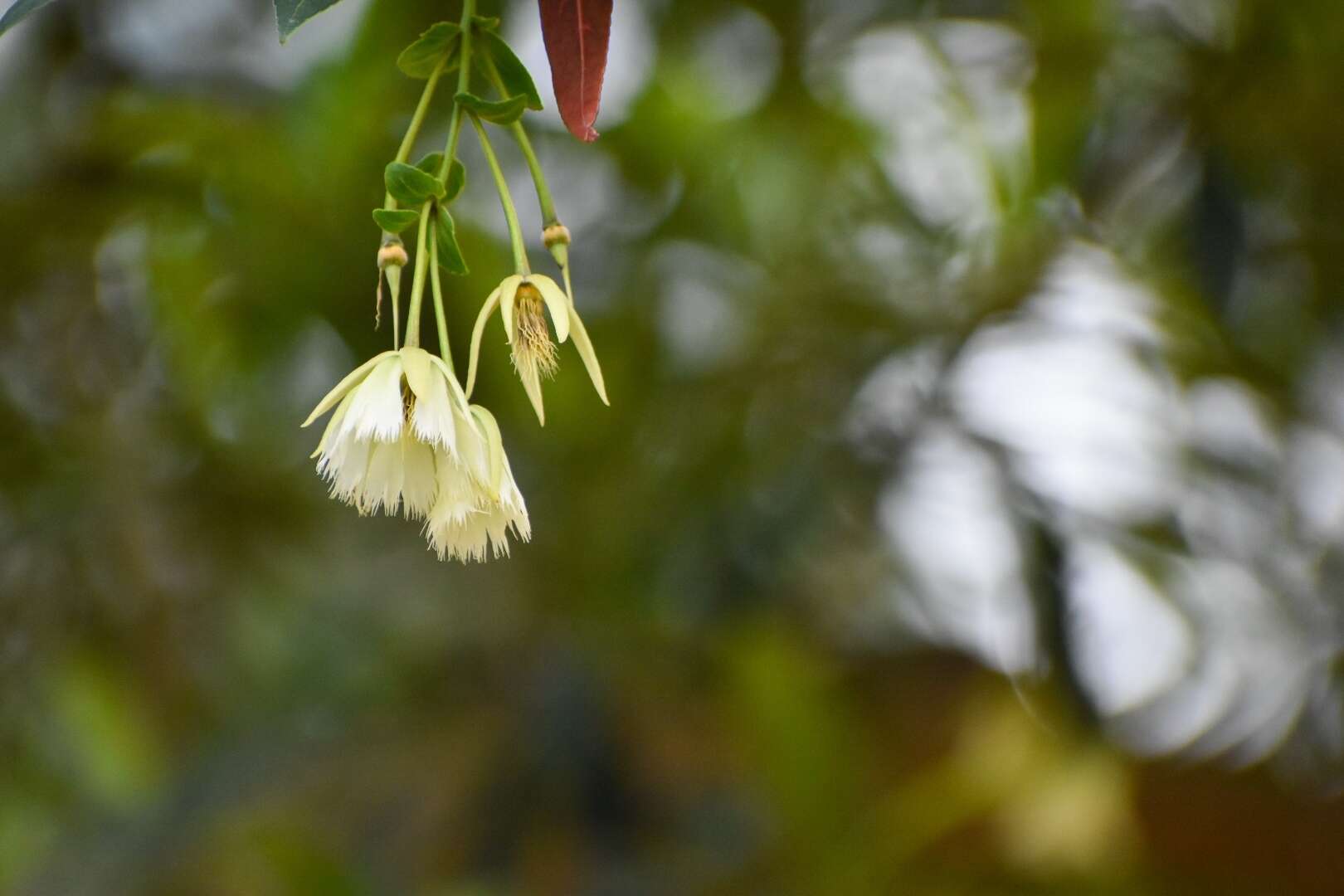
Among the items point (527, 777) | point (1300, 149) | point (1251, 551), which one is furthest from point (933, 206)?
point (527, 777)

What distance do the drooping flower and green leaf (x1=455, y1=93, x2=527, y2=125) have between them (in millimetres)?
73

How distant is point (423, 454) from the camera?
59cm

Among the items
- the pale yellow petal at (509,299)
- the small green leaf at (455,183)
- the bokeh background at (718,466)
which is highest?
the small green leaf at (455,183)

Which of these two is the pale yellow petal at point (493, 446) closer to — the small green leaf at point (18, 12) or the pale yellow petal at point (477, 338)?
the pale yellow petal at point (477, 338)

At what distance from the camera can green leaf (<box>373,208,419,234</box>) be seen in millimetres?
527

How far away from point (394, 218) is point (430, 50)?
0.36ft

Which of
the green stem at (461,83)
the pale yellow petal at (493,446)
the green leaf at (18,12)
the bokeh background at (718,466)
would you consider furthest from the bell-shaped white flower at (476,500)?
the bokeh background at (718,466)

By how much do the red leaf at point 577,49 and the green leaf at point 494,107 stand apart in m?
0.02

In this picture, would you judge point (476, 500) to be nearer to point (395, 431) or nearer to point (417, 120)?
point (395, 431)

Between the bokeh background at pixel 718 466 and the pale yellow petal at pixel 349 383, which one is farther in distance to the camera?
the bokeh background at pixel 718 466

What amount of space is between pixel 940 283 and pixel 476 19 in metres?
1.43

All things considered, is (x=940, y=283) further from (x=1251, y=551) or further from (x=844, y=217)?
(x=1251, y=551)

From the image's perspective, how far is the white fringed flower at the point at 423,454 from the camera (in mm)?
545

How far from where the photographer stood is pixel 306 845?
204 cm
